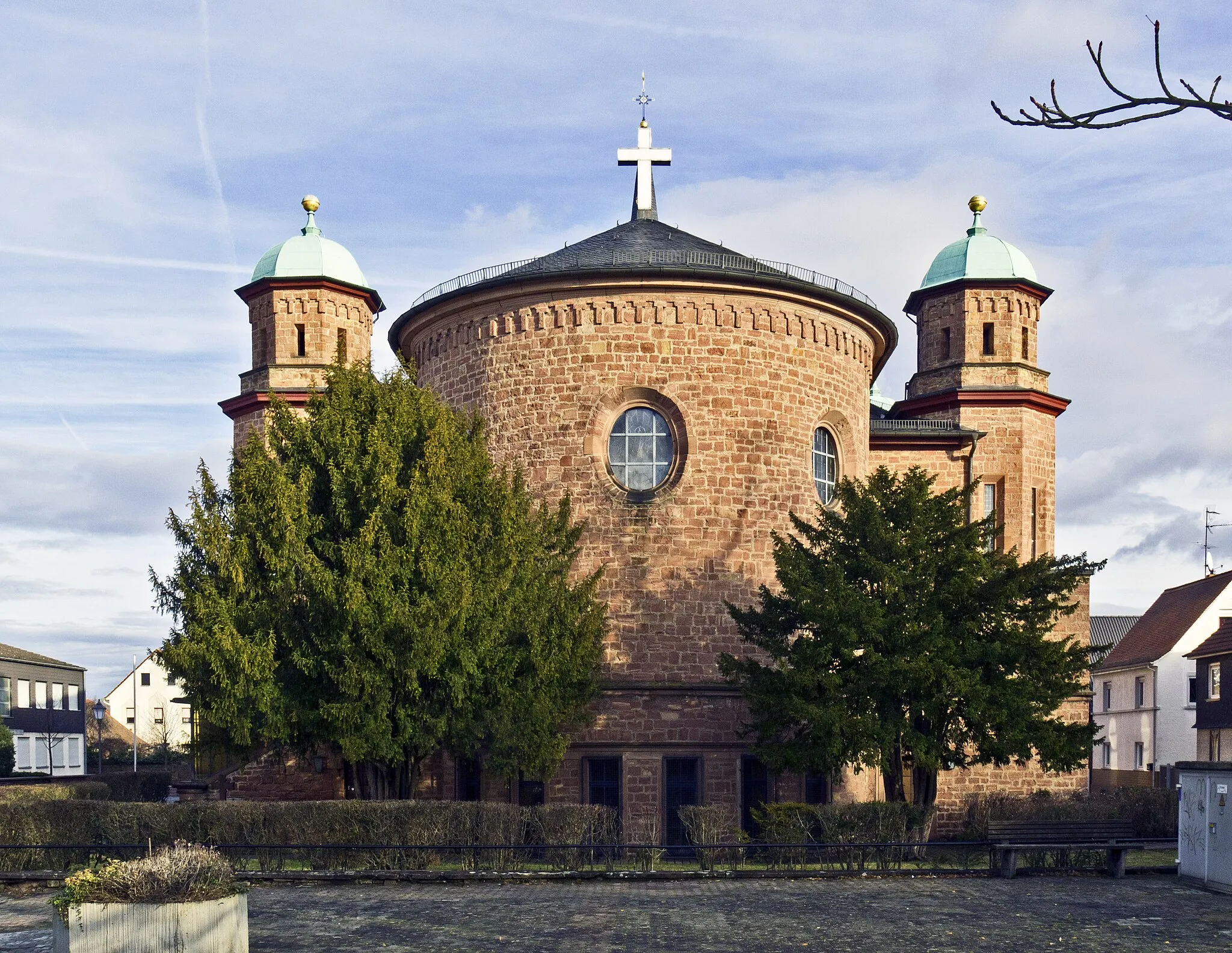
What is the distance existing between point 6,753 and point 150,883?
3935 centimetres

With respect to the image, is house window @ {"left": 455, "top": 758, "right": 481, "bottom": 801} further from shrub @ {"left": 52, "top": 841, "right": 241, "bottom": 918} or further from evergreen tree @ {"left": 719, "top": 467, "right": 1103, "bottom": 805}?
shrub @ {"left": 52, "top": 841, "right": 241, "bottom": 918}

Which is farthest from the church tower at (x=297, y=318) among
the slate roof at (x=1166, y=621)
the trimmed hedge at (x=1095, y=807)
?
the slate roof at (x=1166, y=621)

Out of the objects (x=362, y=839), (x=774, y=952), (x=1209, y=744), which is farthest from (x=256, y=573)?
(x=1209, y=744)

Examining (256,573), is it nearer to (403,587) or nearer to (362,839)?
(403,587)

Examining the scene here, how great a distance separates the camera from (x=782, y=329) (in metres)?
25.0

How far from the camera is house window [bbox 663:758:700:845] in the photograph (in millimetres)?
22984

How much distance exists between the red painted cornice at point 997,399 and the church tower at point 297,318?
13826 mm

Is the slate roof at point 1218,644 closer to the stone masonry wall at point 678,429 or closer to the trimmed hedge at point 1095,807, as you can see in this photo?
the trimmed hedge at point 1095,807

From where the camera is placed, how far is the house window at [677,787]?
2298 cm

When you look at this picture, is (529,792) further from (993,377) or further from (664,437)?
(993,377)

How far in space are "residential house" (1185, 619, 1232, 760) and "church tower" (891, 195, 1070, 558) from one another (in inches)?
553

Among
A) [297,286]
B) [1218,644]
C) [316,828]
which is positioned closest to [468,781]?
[316,828]

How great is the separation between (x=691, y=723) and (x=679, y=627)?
1.68 meters

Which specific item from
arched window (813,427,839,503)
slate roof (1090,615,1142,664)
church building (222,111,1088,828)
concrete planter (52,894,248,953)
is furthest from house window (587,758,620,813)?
slate roof (1090,615,1142,664)
